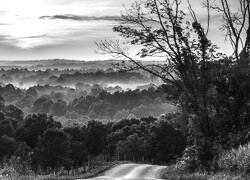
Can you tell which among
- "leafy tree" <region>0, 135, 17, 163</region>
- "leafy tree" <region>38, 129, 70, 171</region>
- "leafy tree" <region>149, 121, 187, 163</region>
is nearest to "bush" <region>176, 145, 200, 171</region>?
"leafy tree" <region>38, 129, 70, 171</region>

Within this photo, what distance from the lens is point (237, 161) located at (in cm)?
2097

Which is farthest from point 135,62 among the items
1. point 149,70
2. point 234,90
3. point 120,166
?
point 120,166

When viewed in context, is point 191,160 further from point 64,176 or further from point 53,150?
point 53,150

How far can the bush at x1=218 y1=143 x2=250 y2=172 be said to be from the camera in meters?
20.0

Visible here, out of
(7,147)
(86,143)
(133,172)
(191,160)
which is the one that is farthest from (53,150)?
(191,160)

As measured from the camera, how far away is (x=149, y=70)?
3145 centimetres

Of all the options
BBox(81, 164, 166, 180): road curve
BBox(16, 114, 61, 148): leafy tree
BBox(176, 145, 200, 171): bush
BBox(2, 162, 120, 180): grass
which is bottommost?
BBox(81, 164, 166, 180): road curve

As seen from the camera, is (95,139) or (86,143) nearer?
(86,143)

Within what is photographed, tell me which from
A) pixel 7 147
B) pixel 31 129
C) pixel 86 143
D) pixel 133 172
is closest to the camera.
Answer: pixel 133 172

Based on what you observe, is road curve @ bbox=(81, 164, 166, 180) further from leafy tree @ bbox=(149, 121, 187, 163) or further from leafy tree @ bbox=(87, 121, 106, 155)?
leafy tree @ bbox=(87, 121, 106, 155)

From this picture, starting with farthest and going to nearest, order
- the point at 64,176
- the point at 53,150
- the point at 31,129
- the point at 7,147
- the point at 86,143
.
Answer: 1. the point at 86,143
2. the point at 31,129
3. the point at 7,147
4. the point at 53,150
5. the point at 64,176

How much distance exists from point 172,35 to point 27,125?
64.3m

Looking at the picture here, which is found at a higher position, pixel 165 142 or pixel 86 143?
pixel 165 142

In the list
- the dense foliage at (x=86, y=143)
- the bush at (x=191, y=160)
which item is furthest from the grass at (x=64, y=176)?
the dense foliage at (x=86, y=143)
